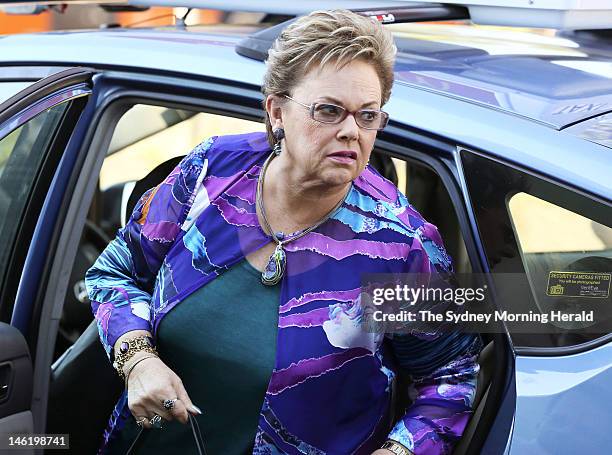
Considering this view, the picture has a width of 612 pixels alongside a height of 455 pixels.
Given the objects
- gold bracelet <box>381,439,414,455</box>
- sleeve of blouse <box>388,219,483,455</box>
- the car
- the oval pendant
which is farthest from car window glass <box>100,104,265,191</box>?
gold bracelet <box>381,439,414,455</box>

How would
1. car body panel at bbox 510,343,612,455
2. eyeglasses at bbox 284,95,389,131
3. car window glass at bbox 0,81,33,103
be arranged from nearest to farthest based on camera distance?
car body panel at bbox 510,343,612,455, eyeglasses at bbox 284,95,389,131, car window glass at bbox 0,81,33,103

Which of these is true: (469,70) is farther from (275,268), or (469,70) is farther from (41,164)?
(41,164)

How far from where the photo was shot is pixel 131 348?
2049 mm

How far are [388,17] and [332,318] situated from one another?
0.83 m

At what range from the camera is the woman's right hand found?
192cm

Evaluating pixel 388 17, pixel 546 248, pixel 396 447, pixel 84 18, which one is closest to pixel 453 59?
pixel 388 17

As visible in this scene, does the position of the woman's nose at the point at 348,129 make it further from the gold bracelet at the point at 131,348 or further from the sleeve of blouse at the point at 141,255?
the gold bracelet at the point at 131,348

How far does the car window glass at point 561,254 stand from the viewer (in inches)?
69.9

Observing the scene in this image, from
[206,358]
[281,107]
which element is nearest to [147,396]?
[206,358]

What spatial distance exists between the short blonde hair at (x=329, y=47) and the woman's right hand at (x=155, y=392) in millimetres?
580

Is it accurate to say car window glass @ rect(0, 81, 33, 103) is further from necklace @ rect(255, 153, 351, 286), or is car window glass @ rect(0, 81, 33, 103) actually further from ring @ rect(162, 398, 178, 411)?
ring @ rect(162, 398, 178, 411)

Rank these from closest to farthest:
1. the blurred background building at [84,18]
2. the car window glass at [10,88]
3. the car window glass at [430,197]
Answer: the car window glass at [10,88] → the car window glass at [430,197] → the blurred background building at [84,18]

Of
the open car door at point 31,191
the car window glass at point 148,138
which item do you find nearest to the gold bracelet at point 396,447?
the open car door at point 31,191

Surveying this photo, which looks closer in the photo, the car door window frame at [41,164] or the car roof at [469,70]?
the car roof at [469,70]
